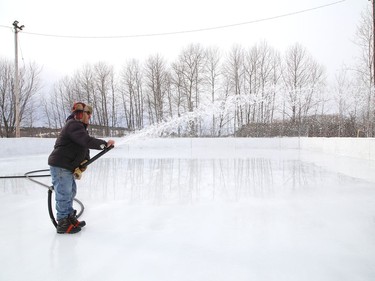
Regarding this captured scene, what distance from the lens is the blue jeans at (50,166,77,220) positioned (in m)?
3.25

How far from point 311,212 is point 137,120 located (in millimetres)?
35775

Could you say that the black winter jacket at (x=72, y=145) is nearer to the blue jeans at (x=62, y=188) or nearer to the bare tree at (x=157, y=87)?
the blue jeans at (x=62, y=188)

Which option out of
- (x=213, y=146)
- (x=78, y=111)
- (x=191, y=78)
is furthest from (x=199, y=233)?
(x=191, y=78)

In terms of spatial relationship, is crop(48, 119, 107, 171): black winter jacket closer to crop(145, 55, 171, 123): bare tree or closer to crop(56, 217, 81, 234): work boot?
crop(56, 217, 81, 234): work boot

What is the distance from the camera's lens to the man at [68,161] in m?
3.19

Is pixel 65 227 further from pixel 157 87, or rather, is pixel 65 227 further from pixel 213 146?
pixel 157 87

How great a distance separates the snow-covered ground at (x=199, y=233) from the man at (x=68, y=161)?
204mm

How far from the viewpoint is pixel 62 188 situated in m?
3.28

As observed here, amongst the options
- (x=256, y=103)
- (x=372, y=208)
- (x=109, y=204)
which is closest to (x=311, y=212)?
(x=372, y=208)

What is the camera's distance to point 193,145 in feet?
70.4

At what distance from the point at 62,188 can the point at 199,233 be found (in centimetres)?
159

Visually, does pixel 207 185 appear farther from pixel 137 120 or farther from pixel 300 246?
pixel 137 120

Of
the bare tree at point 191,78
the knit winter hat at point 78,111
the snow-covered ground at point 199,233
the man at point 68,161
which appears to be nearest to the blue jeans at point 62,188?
the man at point 68,161

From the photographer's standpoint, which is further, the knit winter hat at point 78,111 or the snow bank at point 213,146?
the snow bank at point 213,146
